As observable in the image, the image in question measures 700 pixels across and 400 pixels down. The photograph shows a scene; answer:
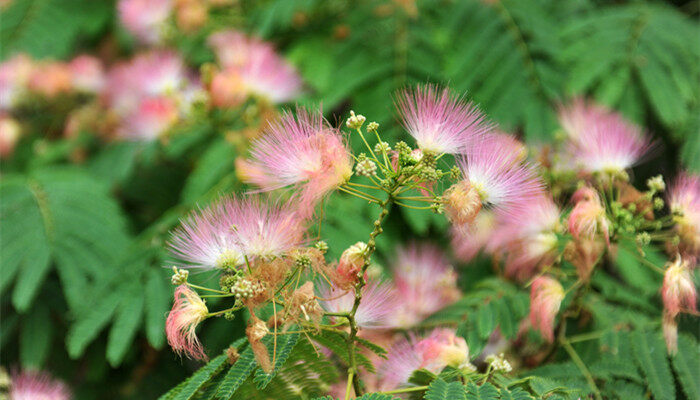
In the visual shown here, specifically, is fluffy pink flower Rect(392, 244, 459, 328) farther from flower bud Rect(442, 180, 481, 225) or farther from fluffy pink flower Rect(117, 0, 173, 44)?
fluffy pink flower Rect(117, 0, 173, 44)

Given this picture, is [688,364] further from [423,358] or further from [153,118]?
[153,118]

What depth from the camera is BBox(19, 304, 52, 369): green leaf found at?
2609mm

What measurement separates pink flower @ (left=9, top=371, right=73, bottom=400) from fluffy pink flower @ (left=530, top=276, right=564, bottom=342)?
1624 mm

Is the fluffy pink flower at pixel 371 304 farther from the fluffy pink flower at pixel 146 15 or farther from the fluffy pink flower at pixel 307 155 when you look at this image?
the fluffy pink flower at pixel 146 15

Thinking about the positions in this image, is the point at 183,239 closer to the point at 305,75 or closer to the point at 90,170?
the point at 305,75

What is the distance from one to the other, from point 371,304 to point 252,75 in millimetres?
1524

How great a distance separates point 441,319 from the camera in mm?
2107

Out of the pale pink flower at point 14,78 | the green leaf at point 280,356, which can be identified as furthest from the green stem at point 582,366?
the pale pink flower at point 14,78

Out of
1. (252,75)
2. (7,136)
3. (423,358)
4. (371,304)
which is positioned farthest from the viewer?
(7,136)

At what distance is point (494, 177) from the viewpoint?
1460mm

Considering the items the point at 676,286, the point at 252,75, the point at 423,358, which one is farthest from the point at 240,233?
the point at 252,75

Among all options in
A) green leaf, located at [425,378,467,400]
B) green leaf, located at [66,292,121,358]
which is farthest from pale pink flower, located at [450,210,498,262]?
green leaf, located at [66,292,121,358]

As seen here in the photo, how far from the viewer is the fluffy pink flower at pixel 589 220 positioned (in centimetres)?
171

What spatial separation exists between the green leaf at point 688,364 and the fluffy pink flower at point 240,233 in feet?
4.04
